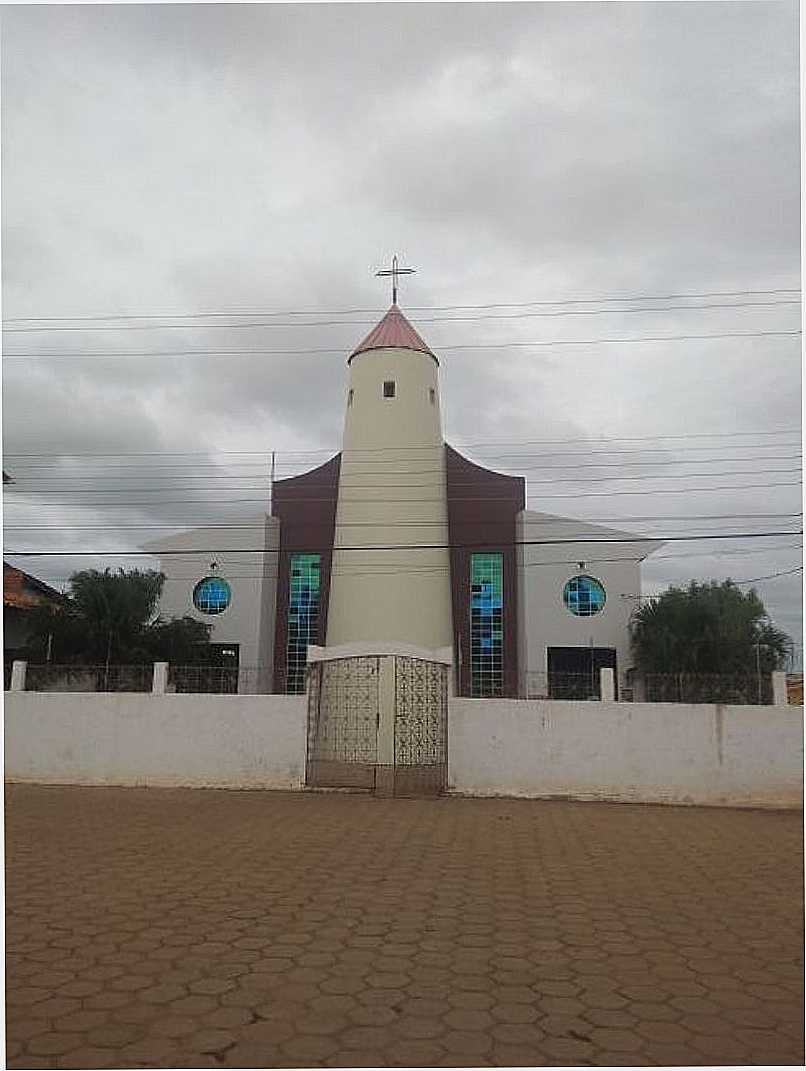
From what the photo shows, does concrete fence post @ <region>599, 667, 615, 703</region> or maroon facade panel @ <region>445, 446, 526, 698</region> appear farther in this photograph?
maroon facade panel @ <region>445, 446, 526, 698</region>

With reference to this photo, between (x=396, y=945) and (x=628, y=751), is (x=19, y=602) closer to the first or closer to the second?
(x=628, y=751)

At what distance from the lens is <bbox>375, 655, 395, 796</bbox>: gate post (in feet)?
33.9

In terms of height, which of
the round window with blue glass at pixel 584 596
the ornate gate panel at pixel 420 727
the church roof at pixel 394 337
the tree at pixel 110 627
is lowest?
the ornate gate panel at pixel 420 727

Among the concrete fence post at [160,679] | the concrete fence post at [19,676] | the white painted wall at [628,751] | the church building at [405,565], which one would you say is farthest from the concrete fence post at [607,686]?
the concrete fence post at [19,676]

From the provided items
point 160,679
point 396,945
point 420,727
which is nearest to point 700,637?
point 420,727

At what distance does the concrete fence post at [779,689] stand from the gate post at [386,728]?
455 cm

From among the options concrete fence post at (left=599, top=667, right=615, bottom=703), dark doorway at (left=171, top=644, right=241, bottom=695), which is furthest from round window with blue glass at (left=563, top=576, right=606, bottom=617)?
dark doorway at (left=171, top=644, right=241, bottom=695)

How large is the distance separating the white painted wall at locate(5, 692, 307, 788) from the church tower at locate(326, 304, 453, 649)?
433 cm

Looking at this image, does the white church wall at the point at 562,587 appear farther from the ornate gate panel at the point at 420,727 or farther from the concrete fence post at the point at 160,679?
the concrete fence post at the point at 160,679

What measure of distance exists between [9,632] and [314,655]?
768 centimetres

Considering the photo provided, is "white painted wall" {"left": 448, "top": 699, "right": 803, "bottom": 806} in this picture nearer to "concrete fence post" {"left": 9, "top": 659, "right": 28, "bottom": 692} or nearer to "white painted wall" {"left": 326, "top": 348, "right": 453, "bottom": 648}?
"white painted wall" {"left": 326, "top": 348, "right": 453, "bottom": 648}

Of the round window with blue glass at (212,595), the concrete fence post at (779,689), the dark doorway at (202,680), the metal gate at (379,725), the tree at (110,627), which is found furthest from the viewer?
the round window with blue glass at (212,595)

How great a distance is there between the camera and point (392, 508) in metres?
15.1

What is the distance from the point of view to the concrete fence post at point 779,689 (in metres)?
10.3
